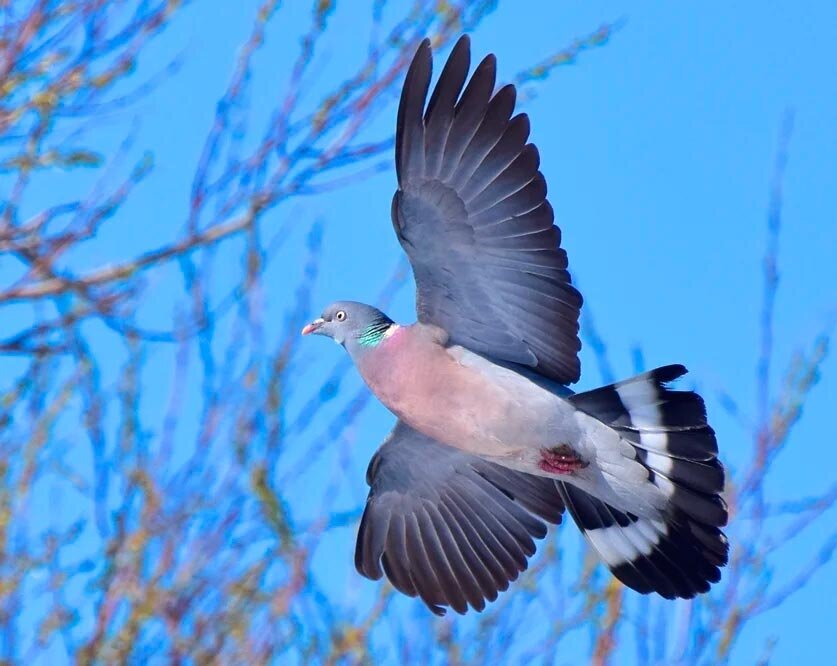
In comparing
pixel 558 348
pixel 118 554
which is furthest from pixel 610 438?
pixel 118 554

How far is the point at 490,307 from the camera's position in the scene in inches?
198

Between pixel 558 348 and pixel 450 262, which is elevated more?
pixel 450 262

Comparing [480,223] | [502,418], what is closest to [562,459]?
[502,418]

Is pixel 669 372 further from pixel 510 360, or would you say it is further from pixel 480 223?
pixel 480 223

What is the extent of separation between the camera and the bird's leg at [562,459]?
501cm

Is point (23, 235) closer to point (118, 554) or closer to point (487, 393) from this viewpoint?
point (118, 554)

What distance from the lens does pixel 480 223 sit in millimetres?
4812

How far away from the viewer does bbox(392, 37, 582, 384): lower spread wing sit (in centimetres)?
455

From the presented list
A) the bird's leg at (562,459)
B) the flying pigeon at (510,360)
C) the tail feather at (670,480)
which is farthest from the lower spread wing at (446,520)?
the bird's leg at (562,459)

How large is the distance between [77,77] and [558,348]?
84.3 inches

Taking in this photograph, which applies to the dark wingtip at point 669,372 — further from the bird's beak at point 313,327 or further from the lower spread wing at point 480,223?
the bird's beak at point 313,327

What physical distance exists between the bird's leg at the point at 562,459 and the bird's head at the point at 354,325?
2.74ft

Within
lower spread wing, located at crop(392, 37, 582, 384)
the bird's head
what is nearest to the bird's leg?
lower spread wing, located at crop(392, 37, 582, 384)

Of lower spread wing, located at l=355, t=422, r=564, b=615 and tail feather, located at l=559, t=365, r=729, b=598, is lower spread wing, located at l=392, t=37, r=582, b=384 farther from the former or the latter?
lower spread wing, located at l=355, t=422, r=564, b=615
